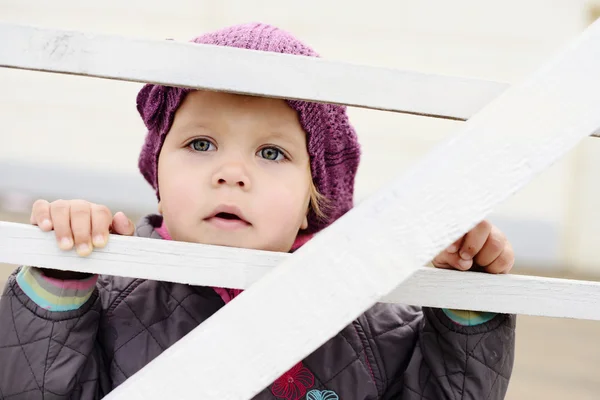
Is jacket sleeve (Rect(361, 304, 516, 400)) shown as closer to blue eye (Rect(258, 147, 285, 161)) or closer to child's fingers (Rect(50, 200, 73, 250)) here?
blue eye (Rect(258, 147, 285, 161))

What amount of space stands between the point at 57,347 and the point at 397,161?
2.74 m

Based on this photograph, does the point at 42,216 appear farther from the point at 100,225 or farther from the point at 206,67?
the point at 206,67

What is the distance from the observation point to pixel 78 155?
11.6ft

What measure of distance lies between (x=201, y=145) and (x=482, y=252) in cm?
35

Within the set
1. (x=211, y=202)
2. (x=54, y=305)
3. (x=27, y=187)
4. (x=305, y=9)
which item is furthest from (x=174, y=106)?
(x=27, y=187)

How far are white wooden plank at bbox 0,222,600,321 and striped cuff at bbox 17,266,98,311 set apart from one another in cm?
12

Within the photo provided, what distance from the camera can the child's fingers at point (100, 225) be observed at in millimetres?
633

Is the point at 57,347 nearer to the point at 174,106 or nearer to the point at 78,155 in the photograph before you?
the point at 174,106

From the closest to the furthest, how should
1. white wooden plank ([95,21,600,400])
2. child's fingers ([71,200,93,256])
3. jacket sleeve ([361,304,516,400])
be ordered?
white wooden plank ([95,21,600,400]) → child's fingers ([71,200,93,256]) → jacket sleeve ([361,304,516,400])

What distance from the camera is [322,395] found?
882 mm

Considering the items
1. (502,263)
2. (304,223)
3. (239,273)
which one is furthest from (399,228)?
(304,223)

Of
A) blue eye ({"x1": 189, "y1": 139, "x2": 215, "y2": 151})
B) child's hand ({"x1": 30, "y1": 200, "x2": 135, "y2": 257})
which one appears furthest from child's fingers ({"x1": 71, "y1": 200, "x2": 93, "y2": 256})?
blue eye ({"x1": 189, "y1": 139, "x2": 215, "y2": 151})

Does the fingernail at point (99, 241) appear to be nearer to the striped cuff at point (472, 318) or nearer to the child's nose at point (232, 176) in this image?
the child's nose at point (232, 176)

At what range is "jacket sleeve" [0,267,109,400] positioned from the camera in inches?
29.3
